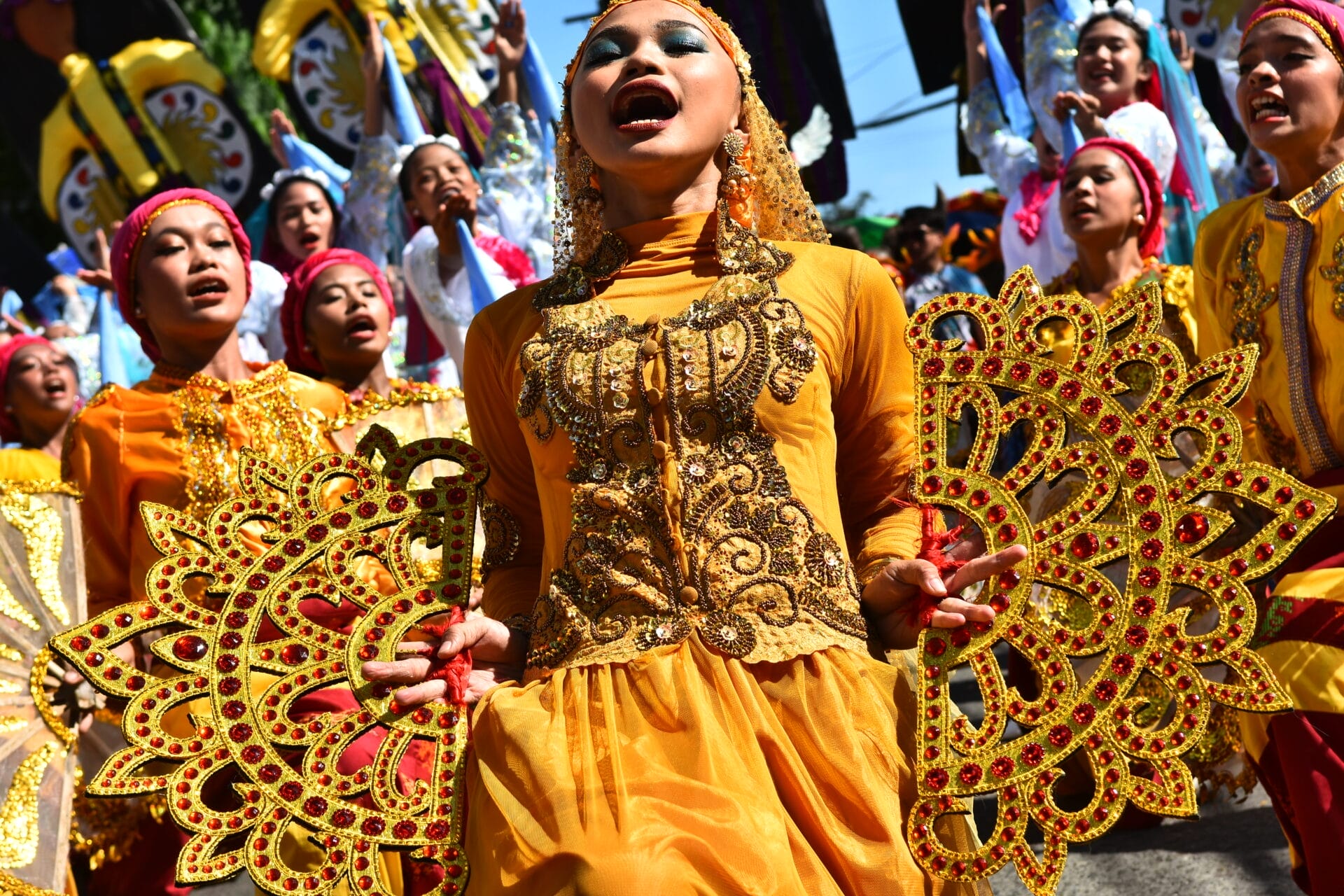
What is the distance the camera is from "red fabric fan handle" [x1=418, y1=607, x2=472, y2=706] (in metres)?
2.51

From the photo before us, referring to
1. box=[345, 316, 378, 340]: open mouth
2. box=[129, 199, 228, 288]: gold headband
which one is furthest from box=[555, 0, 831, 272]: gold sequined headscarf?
box=[345, 316, 378, 340]: open mouth

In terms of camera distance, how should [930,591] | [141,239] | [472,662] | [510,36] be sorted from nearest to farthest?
[930,591]
[472,662]
[141,239]
[510,36]

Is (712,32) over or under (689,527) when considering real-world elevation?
over

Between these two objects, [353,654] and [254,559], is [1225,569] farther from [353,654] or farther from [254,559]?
[254,559]

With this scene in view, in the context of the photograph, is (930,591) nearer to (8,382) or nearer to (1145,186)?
(1145,186)

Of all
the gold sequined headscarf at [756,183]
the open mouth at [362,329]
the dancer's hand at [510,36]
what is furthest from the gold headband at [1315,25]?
the dancer's hand at [510,36]

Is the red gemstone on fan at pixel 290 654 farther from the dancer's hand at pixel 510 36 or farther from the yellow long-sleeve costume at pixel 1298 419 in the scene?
the dancer's hand at pixel 510 36

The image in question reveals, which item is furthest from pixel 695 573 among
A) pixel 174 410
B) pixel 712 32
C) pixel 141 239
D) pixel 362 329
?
pixel 362 329

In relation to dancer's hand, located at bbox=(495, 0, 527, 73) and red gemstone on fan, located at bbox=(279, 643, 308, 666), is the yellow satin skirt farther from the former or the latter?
dancer's hand, located at bbox=(495, 0, 527, 73)

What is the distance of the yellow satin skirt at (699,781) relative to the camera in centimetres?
221

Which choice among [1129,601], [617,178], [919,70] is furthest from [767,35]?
[1129,601]

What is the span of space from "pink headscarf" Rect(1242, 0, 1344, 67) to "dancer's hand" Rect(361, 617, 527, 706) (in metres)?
2.21

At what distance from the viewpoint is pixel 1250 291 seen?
12.2ft

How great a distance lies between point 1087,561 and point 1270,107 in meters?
1.66
